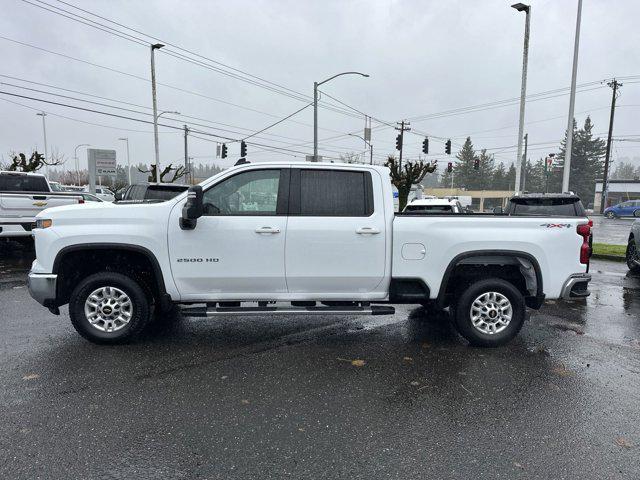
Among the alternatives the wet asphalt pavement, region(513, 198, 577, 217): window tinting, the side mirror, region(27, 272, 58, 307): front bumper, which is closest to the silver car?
region(513, 198, 577, 217): window tinting

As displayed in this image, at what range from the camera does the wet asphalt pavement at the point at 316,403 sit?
289cm

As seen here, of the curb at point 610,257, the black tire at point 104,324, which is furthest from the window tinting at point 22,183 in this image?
the curb at point 610,257

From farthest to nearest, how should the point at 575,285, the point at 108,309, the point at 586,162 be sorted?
the point at 586,162
the point at 575,285
the point at 108,309

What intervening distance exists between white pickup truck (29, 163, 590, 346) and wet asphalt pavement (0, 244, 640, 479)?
0.50 m

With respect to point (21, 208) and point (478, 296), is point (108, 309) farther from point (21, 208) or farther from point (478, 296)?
point (21, 208)

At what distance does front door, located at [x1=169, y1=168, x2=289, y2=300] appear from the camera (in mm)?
4746

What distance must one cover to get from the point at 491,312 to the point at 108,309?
14.1 ft

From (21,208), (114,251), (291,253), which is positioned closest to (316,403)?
(291,253)

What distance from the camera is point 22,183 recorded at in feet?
40.2

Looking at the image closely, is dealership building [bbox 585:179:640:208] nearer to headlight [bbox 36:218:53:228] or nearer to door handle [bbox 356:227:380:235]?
door handle [bbox 356:227:380:235]

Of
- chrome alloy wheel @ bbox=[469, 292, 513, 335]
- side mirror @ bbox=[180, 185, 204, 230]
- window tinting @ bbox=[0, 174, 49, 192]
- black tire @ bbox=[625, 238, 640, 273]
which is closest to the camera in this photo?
side mirror @ bbox=[180, 185, 204, 230]

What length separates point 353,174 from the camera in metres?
5.05

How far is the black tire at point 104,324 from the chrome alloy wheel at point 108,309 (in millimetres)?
24

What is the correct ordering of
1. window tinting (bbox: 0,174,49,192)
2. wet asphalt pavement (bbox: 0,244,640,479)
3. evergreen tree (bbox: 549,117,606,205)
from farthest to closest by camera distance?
1. evergreen tree (bbox: 549,117,606,205)
2. window tinting (bbox: 0,174,49,192)
3. wet asphalt pavement (bbox: 0,244,640,479)
